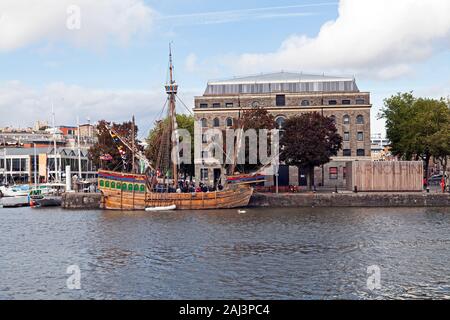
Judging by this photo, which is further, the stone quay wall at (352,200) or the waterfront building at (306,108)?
the waterfront building at (306,108)

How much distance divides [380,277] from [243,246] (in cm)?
1146

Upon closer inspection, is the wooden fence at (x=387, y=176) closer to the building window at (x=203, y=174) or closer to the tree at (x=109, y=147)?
the building window at (x=203, y=174)

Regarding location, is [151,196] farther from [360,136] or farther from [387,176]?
[360,136]

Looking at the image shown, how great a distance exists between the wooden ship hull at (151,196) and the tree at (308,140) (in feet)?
39.7

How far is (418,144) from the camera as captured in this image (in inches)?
3410

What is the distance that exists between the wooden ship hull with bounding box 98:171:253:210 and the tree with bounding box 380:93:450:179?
2839cm

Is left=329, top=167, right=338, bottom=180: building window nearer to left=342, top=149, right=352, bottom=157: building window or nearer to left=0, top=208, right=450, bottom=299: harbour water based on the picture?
left=342, top=149, right=352, bottom=157: building window

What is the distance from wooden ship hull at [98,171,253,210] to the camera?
6862 centimetres

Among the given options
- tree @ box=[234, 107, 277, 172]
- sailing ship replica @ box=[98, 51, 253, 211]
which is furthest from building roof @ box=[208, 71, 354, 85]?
sailing ship replica @ box=[98, 51, 253, 211]

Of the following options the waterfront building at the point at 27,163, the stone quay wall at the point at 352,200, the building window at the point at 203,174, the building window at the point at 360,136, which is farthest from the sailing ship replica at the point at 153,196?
the waterfront building at the point at 27,163

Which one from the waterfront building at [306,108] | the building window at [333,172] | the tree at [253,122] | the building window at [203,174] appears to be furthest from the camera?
the building window at [203,174]

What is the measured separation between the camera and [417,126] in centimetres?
8712

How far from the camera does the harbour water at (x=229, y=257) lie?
82.7ft
